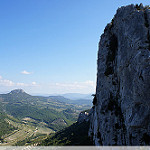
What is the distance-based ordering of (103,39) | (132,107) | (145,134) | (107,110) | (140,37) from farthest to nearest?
(103,39) < (107,110) < (140,37) < (132,107) < (145,134)

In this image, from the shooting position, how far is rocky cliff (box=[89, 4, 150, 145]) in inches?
1027

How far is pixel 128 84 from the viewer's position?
30.8 meters

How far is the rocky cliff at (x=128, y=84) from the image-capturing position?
26.1 metres

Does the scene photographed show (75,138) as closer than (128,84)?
No

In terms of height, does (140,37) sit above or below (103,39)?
below

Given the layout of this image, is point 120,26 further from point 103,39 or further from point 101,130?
point 101,130

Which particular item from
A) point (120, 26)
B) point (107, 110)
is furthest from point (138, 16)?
point (107, 110)

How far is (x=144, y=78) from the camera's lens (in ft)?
85.8

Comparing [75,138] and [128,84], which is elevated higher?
[128,84]

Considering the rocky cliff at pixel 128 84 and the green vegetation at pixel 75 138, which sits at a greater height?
the rocky cliff at pixel 128 84

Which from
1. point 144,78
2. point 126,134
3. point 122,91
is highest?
point 144,78

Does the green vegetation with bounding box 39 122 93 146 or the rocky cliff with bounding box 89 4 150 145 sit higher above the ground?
the rocky cliff with bounding box 89 4 150 145

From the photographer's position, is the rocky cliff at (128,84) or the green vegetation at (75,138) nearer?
the rocky cliff at (128,84)

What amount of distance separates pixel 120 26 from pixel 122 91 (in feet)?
72.1
